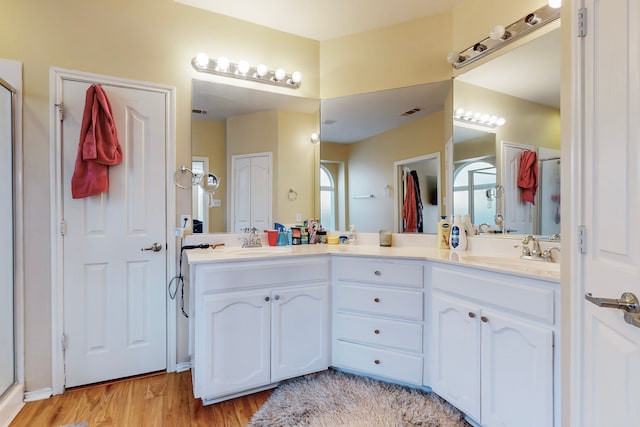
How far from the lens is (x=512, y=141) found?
2.02 metres

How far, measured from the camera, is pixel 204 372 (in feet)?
5.82

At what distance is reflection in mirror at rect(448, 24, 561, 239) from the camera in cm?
179

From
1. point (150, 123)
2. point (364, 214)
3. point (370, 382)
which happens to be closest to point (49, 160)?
point (150, 123)

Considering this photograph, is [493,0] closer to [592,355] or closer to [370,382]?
[592,355]

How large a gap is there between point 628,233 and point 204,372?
1.93 meters

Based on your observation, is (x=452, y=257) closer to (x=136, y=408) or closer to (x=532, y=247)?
(x=532, y=247)

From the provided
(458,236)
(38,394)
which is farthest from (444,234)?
(38,394)

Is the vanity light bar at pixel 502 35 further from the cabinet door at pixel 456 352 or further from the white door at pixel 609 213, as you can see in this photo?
the cabinet door at pixel 456 352

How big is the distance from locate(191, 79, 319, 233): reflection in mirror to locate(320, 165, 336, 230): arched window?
9 centimetres

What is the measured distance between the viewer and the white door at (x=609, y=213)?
2.63ft

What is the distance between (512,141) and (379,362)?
165 cm

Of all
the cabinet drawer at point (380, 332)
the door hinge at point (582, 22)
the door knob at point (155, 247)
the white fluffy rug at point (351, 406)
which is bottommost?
the white fluffy rug at point (351, 406)

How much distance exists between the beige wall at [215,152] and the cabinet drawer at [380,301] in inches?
41.2

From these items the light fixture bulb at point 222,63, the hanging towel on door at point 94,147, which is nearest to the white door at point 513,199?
the light fixture bulb at point 222,63
